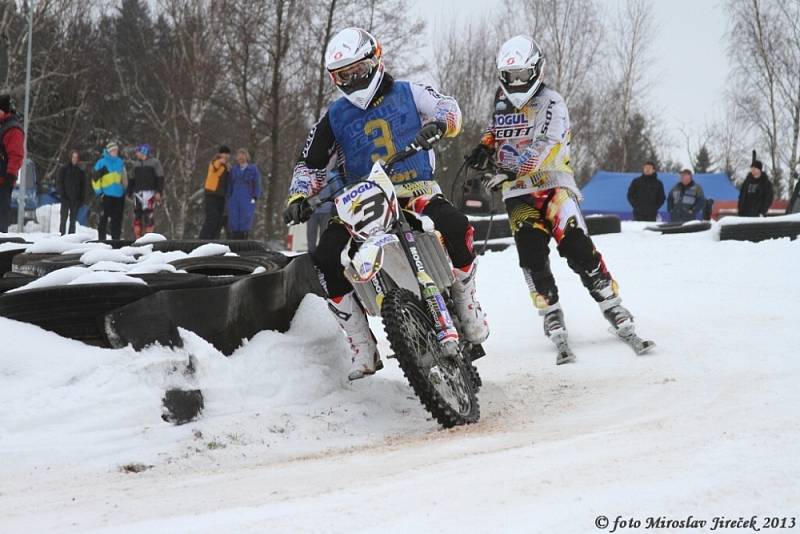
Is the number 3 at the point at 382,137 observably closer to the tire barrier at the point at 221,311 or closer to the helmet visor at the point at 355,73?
the helmet visor at the point at 355,73

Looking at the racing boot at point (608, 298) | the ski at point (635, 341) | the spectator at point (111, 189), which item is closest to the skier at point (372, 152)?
the ski at point (635, 341)

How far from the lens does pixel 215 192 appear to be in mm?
14484

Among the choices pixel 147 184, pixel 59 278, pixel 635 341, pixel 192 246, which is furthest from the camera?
pixel 147 184

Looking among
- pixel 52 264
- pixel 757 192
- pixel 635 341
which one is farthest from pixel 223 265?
pixel 757 192

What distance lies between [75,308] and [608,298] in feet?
12.4

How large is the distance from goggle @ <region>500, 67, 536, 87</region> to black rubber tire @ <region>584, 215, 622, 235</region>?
323 inches

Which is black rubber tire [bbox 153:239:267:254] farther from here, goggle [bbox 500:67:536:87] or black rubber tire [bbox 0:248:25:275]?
goggle [bbox 500:67:536:87]

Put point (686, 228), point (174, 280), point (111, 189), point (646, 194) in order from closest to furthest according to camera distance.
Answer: point (174, 280) < point (686, 228) < point (111, 189) < point (646, 194)

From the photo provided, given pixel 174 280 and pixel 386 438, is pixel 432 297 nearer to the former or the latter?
pixel 386 438

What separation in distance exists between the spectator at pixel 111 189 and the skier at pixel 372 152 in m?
10.8

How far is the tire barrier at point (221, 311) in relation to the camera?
189 inches

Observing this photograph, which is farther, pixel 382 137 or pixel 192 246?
pixel 192 246

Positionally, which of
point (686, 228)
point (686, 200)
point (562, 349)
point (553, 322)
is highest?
point (686, 200)

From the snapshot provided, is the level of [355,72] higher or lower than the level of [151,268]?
higher
